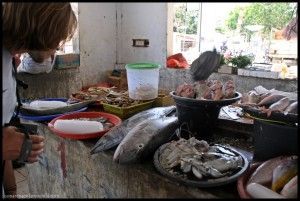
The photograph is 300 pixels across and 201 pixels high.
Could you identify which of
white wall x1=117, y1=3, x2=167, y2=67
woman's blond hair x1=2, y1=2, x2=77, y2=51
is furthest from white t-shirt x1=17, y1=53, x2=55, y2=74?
woman's blond hair x1=2, y1=2, x2=77, y2=51

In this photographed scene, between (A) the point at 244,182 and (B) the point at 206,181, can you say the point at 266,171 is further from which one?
(B) the point at 206,181

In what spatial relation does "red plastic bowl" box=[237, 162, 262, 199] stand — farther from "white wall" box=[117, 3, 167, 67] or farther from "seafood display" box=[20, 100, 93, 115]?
"white wall" box=[117, 3, 167, 67]

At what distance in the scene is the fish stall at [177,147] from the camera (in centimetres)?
115

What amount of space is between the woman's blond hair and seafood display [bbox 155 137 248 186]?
76 centimetres

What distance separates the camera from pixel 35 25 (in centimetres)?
114

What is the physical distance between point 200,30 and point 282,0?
420 cm

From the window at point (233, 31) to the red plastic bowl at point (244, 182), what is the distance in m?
2.83

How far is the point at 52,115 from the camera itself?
81.2 inches

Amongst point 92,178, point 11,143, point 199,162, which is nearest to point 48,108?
point 92,178

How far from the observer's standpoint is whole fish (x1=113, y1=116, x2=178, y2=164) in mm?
1354

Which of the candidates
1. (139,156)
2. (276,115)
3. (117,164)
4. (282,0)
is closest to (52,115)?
(117,164)

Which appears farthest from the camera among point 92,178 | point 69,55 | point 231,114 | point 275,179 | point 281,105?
point 69,55

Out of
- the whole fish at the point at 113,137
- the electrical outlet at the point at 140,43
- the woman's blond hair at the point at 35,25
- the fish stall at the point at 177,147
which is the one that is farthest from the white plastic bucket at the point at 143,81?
the electrical outlet at the point at 140,43

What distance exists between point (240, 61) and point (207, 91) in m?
2.15
